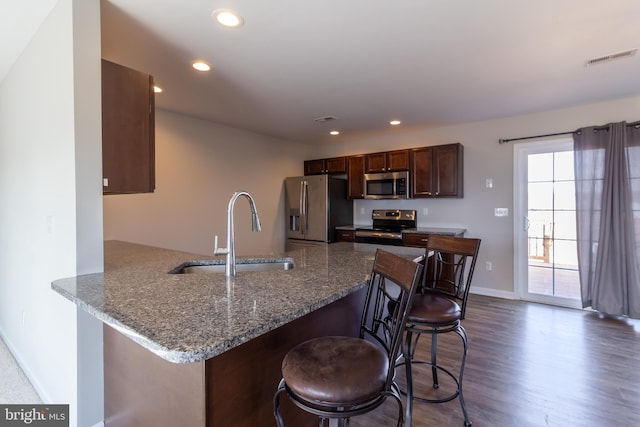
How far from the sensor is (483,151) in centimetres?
442

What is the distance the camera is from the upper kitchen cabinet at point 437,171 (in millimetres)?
4426

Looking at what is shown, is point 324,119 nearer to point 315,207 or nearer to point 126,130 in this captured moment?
point 315,207

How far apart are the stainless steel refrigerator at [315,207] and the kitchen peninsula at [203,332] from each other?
3.28 m

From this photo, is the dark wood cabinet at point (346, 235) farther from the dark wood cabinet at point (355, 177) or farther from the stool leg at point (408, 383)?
the stool leg at point (408, 383)

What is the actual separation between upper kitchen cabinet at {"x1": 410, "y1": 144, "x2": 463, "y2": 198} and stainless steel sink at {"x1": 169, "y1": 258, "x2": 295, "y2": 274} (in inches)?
124

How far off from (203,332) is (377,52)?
228cm

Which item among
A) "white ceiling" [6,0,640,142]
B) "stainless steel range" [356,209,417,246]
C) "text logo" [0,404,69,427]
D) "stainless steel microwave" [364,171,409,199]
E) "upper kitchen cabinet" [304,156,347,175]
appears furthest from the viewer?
"upper kitchen cabinet" [304,156,347,175]

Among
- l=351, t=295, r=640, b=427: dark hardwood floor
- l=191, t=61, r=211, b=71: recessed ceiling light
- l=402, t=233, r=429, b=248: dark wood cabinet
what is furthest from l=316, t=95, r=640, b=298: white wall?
l=191, t=61, r=211, b=71: recessed ceiling light

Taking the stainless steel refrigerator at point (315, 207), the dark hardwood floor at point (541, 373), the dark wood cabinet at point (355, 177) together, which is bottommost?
the dark hardwood floor at point (541, 373)

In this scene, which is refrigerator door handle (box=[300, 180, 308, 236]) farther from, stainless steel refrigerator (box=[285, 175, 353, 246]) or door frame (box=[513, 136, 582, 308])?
door frame (box=[513, 136, 582, 308])

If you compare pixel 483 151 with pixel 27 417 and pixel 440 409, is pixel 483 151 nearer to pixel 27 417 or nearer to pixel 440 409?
pixel 440 409

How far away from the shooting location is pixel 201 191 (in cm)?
421

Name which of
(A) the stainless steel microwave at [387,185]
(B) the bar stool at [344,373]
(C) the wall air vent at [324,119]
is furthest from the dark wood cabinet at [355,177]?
(B) the bar stool at [344,373]

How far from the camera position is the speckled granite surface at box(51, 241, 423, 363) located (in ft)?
2.87
